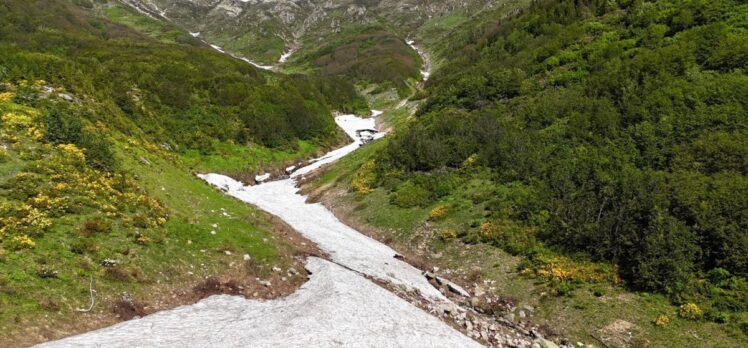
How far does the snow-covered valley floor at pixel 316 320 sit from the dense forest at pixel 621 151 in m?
9.58

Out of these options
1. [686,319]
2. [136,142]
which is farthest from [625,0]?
[136,142]

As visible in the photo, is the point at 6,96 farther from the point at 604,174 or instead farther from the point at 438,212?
the point at 604,174

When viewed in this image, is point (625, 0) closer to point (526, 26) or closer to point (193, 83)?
point (526, 26)

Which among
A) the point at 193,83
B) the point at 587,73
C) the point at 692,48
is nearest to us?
the point at 692,48

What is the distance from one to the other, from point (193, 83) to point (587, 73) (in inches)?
2148

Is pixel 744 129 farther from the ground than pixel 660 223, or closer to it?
farther from the ground

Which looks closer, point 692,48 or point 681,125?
point 681,125

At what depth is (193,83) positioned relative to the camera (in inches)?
2554

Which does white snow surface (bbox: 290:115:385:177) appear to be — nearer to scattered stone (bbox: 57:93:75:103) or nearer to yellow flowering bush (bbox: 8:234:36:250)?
scattered stone (bbox: 57:93:75:103)

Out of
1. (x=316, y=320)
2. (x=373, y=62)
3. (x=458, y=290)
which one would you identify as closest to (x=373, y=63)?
(x=373, y=62)

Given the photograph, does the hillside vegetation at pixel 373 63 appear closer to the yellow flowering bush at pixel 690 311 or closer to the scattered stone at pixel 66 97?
the scattered stone at pixel 66 97

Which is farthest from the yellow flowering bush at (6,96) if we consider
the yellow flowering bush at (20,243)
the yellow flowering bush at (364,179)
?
the yellow flowering bush at (364,179)

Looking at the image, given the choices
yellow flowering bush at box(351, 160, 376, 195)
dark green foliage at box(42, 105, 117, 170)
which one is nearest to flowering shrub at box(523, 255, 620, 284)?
yellow flowering bush at box(351, 160, 376, 195)

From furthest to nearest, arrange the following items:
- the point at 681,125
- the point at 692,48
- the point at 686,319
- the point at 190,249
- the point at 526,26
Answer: the point at 526,26, the point at 692,48, the point at 681,125, the point at 190,249, the point at 686,319
